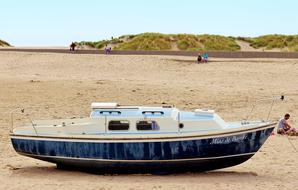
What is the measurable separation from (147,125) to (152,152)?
630mm

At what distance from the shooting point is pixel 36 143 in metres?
16.0

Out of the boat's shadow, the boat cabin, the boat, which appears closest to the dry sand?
the boat's shadow

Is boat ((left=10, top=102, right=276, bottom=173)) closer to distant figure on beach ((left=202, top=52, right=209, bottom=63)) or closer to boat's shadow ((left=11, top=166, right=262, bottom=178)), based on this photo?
boat's shadow ((left=11, top=166, right=262, bottom=178))

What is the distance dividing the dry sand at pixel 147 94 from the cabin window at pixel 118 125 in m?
1.19

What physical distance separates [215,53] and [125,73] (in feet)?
32.3

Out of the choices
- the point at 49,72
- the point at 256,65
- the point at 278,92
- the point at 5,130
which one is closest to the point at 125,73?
the point at 49,72

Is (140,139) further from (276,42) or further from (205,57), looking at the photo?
(276,42)

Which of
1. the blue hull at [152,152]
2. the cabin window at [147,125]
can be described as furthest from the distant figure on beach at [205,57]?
the cabin window at [147,125]

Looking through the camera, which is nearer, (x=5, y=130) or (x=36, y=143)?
(x=36, y=143)

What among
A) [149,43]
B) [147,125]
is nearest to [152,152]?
[147,125]

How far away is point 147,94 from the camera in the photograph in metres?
29.1

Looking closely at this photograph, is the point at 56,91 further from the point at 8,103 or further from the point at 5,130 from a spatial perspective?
the point at 5,130

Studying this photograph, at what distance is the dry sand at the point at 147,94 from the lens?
1552 cm

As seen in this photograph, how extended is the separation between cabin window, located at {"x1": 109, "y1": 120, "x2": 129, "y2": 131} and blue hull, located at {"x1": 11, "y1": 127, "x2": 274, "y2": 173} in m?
0.33
